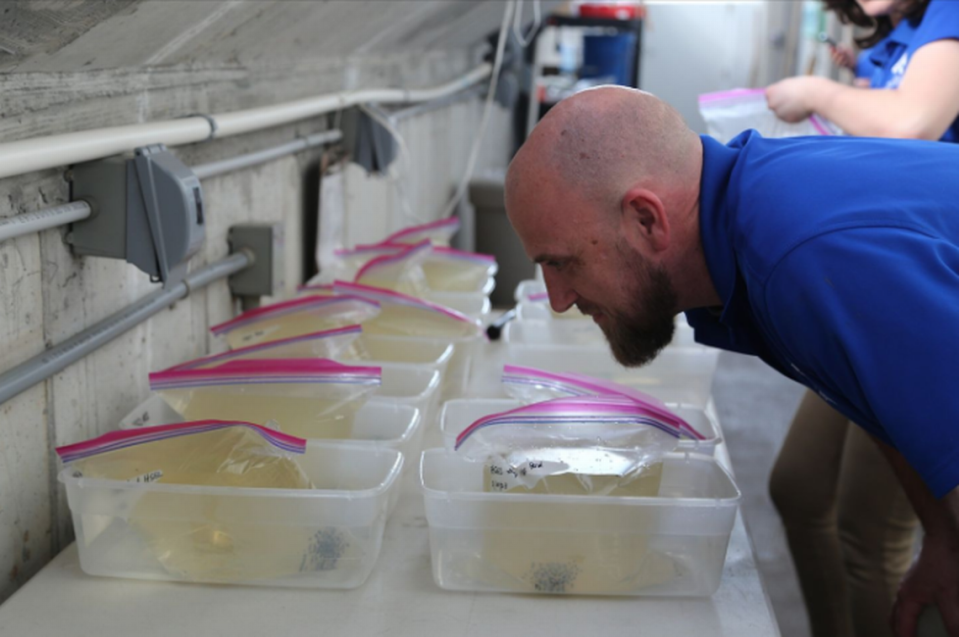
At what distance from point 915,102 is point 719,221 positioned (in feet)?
2.67

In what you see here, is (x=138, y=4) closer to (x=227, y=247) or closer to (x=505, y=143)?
(x=227, y=247)

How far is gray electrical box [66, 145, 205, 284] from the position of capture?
41.5 inches

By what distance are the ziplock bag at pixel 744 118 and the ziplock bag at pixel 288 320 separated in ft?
2.74

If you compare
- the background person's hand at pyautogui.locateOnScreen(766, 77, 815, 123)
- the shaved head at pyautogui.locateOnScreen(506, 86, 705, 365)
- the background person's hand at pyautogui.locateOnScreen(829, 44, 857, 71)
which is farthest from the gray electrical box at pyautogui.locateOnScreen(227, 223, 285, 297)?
the background person's hand at pyautogui.locateOnScreen(829, 44, 857, 71)

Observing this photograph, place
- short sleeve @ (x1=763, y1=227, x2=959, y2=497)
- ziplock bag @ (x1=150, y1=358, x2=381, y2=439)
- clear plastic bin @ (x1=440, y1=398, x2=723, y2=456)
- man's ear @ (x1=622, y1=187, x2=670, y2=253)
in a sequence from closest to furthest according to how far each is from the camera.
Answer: short sleeve @ (x1=763, y1=227, x2=959, y2=497) < man's ear @ (x1=622, y1=187, x2=670, y2=253) < ziplock bag @ (x1=150, y1=358, x2=381, y2=439) < clear plastic bin @ (x1=440, y1=398, x2=723, y2=456)

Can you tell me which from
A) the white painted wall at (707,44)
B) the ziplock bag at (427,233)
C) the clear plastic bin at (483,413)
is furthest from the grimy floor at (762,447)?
the white painted wall at (707,44)

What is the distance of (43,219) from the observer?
0.95 m

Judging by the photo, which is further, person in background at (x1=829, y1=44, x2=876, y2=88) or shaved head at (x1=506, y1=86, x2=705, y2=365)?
person in background at (x1=829, y1=44, x2=876, y2=88)

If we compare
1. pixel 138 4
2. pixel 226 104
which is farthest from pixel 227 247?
pixel 138 4

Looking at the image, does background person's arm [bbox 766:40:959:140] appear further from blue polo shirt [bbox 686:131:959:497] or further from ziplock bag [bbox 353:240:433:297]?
ziplock bag [bbox 353:240:433:297]

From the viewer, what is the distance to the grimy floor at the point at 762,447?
238 cm

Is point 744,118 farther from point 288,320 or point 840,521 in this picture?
point 288,320

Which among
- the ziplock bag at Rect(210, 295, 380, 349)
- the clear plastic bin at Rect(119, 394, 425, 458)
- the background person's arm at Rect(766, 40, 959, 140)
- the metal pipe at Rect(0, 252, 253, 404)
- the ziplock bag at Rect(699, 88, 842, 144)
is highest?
the background person's arm at Rect(766, 40, 959, 140)

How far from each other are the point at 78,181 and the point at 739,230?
28.3 inches
